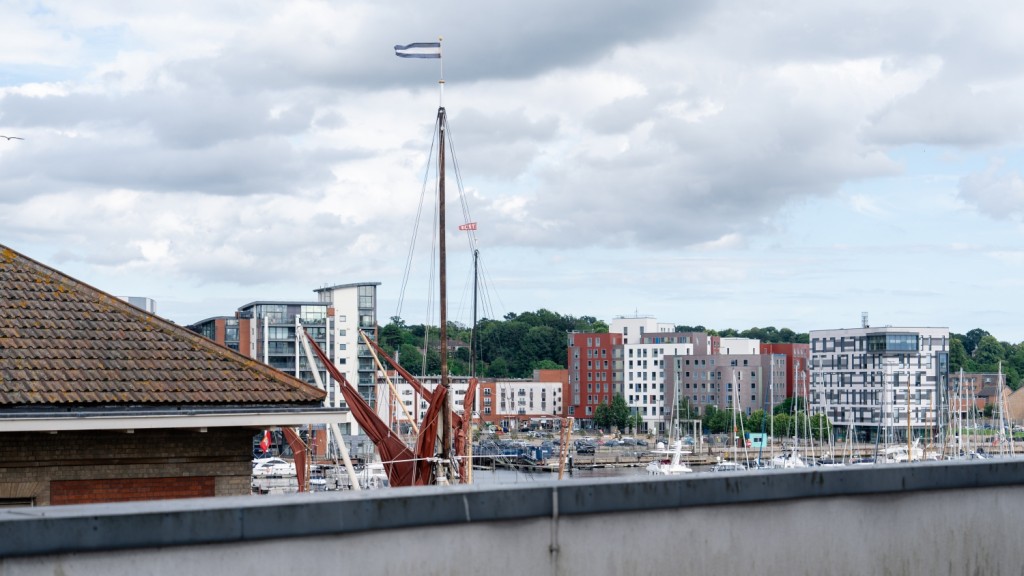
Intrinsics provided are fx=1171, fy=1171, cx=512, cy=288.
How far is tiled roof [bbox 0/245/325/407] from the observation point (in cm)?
1270

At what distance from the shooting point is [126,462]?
1308 cm

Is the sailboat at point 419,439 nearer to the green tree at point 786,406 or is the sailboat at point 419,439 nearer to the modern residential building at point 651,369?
the green tree at point 786,406

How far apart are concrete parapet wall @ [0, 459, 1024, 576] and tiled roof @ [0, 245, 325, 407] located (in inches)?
291

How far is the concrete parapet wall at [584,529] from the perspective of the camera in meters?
5.47

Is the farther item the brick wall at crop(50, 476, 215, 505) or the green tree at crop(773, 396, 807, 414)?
the green tree at crop(773, 396, 807, 414)

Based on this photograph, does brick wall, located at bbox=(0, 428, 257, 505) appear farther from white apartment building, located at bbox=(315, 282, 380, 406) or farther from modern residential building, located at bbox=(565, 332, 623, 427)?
modern residential building, located at bbox=(565, 332, 623, 427)

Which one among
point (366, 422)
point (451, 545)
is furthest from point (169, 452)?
point (366, 422)

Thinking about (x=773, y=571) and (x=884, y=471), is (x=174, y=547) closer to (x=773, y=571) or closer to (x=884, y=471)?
(x=773, y=571)

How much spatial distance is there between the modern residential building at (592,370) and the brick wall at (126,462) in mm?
158148

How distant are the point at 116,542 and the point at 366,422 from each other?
27.1 meters

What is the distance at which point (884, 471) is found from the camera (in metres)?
7.44

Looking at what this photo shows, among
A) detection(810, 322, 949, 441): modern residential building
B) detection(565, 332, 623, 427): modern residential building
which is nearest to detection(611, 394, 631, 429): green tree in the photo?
detection(565, 332, 623, 427): modern residential building

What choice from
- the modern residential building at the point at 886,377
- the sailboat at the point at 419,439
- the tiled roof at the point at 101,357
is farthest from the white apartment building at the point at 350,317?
the tiled roof at the point at 101,357

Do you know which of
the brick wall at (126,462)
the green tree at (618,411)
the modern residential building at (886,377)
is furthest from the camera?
the green tree at (618,411)
